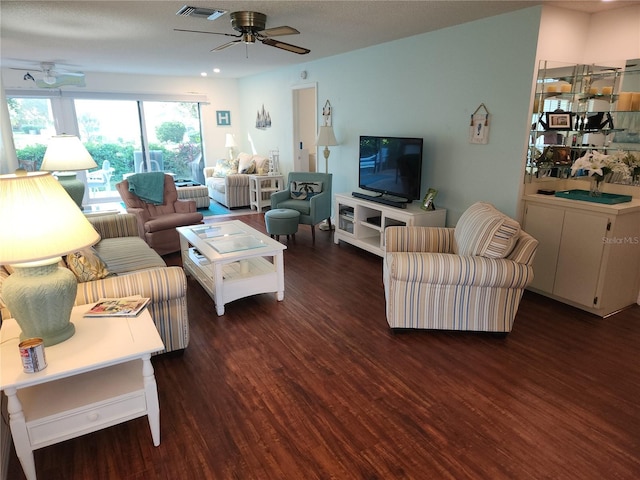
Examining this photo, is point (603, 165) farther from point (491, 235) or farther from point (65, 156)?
point (65, 156)

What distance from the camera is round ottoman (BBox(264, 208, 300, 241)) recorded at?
16.9ft

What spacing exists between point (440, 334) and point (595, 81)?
2582mm

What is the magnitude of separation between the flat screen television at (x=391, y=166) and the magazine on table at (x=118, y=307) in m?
3.01

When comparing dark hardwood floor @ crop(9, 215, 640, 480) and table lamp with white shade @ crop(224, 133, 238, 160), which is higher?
table lamp with white shade @ crop(224, 133, 238, 160)

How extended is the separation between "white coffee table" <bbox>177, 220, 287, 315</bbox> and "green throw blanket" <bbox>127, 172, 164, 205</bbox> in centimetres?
122

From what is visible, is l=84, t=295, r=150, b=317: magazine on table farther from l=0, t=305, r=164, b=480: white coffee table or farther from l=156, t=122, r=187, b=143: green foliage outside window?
l=156, t=122, r=187, b=143: green foliage outside window

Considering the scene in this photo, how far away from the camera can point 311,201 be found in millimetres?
5312

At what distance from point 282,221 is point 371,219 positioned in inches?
42.8

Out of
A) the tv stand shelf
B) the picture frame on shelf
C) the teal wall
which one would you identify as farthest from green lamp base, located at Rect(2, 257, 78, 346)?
the picture frame on shelf

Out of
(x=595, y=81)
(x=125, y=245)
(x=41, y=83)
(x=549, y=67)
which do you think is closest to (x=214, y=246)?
(x=125, y=245)

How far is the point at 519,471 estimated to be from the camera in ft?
6.08

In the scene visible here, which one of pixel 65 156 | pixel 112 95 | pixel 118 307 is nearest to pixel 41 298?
pixel 118 307

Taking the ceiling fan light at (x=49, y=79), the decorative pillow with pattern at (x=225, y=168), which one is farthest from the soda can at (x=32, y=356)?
the decorative pillow with pattern at (x=225, y=168)

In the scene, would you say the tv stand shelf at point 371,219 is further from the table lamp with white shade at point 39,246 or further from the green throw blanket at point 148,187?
the table lamp with white shade at point 39,246
